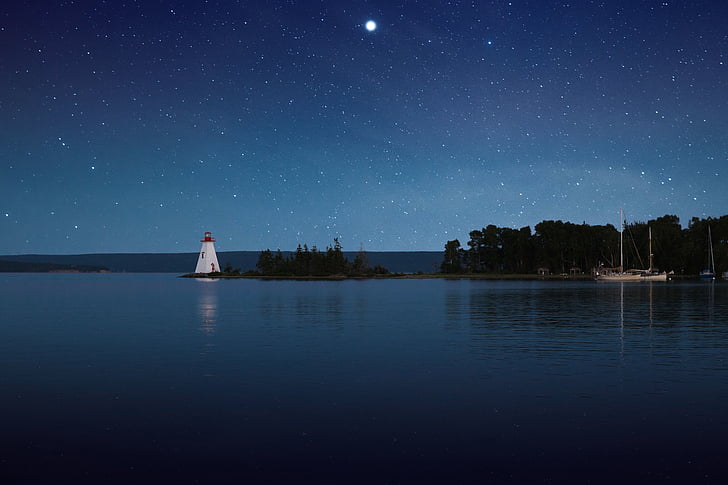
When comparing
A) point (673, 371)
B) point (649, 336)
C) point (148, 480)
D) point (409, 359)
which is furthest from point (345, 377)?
point (649, 336)

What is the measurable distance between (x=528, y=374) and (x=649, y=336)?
16.5 meters

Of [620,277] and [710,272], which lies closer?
[620,277]

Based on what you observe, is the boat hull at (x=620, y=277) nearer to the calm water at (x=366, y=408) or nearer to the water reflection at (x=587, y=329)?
the water reflection at (x=587, y=329)

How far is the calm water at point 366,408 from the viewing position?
1236 cm

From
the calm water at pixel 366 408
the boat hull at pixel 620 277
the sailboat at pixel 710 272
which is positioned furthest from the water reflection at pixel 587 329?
the sailboat at pixel 710 272

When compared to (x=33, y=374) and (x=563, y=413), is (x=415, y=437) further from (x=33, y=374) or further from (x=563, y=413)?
(x=33, y=374)

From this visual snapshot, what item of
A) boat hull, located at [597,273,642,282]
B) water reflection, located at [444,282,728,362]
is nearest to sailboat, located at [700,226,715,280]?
boat hull, located at [597,273,642,282]

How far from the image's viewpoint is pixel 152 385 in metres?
21.0

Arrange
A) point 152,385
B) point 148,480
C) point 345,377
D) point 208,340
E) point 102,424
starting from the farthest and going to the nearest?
point 208,340, point 345,377, point 152,385, point 102,424, point 148,480

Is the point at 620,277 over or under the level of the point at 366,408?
over

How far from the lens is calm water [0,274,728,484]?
1236cm

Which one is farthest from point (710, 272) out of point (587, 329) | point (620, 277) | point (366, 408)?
point (366, 408)

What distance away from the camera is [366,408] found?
57.1 feet

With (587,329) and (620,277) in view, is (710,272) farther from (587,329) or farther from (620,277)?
(587,329)
